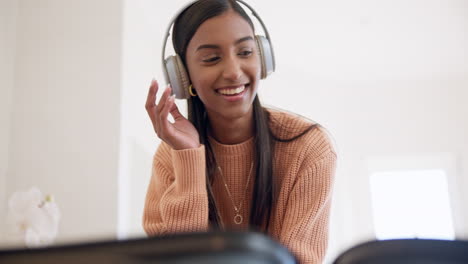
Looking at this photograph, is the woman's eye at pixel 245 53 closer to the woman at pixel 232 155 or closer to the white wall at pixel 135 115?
the woman at pixel 232 155

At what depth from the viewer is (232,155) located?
1119 millimetres

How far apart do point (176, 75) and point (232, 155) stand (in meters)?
0.22

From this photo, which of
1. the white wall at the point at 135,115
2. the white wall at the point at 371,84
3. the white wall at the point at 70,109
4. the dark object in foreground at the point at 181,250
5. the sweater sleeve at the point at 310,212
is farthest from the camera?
the white wall at the point at 371,84

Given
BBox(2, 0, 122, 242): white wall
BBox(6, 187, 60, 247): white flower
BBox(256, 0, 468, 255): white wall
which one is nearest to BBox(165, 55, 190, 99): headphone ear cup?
BBox(6, 187, 60, 247): white flower

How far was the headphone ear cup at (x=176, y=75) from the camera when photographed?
3.62 feet

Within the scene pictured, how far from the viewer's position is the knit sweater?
98 cm

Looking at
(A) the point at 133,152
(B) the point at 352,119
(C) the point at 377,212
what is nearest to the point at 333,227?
(C) the point at 377,212

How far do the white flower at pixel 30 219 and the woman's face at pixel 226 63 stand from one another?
3.63 feet

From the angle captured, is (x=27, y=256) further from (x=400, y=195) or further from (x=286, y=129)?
(x=400, y=195)

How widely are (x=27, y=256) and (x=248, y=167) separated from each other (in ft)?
2.90

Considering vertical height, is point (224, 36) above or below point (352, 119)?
below

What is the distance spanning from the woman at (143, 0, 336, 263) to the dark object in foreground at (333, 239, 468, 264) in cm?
69

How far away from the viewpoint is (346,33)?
3.99m

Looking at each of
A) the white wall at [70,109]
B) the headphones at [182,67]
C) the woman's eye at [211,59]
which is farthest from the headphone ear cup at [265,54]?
the white wall at [70,109]
